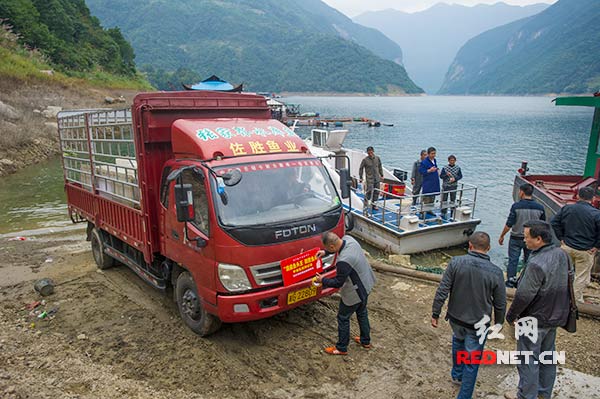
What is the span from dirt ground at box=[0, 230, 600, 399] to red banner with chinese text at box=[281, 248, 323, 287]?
3.30ft

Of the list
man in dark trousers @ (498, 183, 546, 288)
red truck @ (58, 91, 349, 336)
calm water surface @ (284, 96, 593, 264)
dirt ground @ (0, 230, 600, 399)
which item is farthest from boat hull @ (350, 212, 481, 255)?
red truck @ (58, 91, 349, 336)

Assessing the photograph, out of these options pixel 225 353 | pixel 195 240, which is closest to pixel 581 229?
pixel 225 353

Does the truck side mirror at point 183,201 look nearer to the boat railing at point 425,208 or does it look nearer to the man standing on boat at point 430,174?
the boat railing at point 425,208

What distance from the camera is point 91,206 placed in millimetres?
8500

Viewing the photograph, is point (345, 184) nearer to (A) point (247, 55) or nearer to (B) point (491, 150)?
(B) point (491, 150)

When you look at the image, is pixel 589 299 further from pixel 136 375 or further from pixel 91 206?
pixel 91 206

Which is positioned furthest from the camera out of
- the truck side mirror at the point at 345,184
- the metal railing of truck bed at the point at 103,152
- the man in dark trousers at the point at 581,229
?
the metal railing of truck bed at the point at 103,152

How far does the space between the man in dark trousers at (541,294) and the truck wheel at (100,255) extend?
7522 mm

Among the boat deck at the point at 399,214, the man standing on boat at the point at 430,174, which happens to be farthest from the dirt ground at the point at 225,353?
the man standing on boat at the point at 430,174

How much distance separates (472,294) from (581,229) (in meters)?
3.14

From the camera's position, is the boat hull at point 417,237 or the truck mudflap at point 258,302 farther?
the boat hull at point 417,237

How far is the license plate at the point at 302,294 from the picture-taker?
5.21m

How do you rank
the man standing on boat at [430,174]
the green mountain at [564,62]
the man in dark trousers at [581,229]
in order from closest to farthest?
the man in dark trousers at [581,229] < the man standing on boat at [430,174] < the green mountain at [564,62]

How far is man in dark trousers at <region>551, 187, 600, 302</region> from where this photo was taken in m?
5.94
